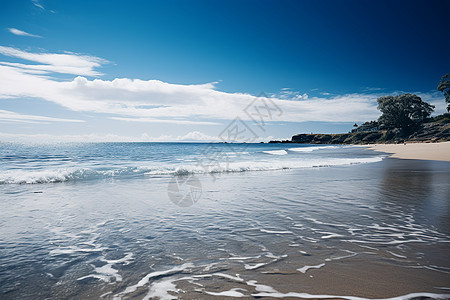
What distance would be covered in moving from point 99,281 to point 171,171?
1430 centimetres

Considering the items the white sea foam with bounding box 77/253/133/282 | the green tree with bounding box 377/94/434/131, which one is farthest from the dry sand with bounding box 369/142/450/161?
the green tree with bounding box 377/94/434/131

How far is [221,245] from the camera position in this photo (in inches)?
174

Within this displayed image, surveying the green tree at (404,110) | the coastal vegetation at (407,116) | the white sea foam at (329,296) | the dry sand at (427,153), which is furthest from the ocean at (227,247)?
the green tree at (404,110)

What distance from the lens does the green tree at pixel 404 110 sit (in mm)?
85188

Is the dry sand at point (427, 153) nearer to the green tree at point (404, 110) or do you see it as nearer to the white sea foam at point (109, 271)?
the white sea foam at point (109, 271)

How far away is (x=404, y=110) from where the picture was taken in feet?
279

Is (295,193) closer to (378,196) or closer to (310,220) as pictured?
(378,196)

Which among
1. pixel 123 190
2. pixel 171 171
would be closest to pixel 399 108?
pixel 171 171

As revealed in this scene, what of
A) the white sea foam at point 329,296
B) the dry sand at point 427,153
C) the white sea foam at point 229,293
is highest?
the dry sand at point 427,153

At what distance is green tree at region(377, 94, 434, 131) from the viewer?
85.2m

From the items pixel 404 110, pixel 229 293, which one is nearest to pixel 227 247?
pixel 229 293

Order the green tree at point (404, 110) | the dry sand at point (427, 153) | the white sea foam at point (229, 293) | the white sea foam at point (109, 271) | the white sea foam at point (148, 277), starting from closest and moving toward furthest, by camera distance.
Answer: the white sea foam at point (229, 293), the white sea foam at point (148, 277), the white sea foam at point (109, 271), the dry sand at point (427, 153), the green tree at point (404, 110)

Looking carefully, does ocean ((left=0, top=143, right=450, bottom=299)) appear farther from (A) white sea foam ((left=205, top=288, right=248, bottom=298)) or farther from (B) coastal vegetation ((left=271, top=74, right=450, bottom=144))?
(B) coastal vegetation ((left=271, top=74, right=450, bottom=144))

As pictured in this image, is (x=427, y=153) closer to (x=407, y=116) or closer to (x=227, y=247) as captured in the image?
(x=227, y=247)
